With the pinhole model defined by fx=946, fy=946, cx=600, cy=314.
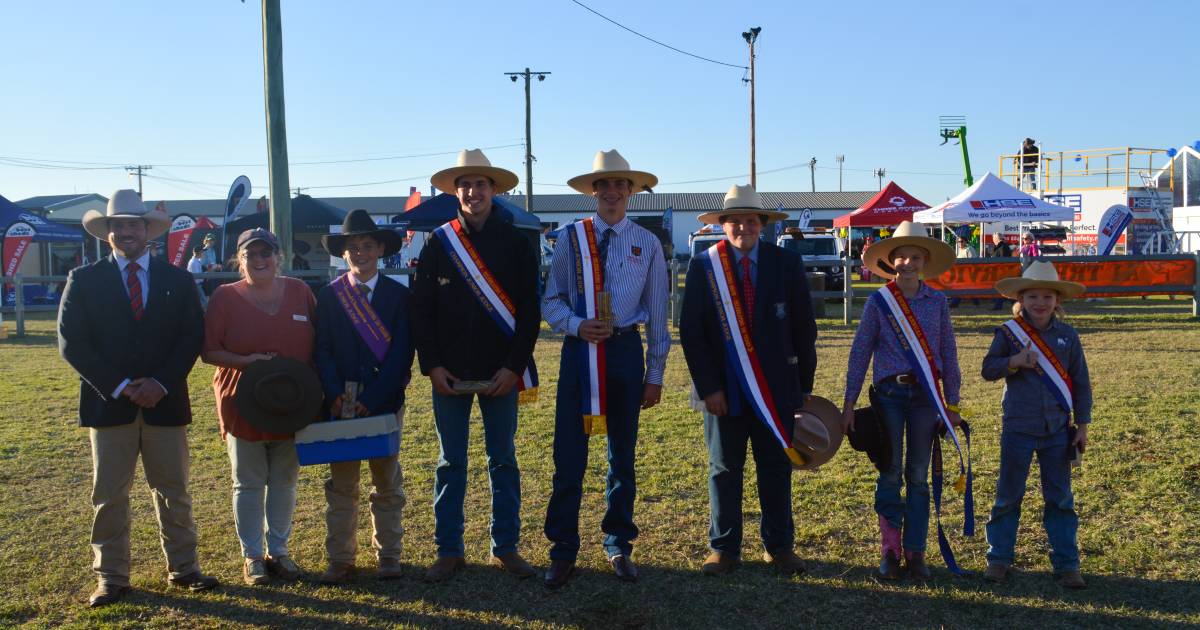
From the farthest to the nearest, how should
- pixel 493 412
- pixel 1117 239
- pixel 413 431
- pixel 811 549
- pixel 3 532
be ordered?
pixel 1117 239 < pixel 413 431 < pixel 3 532 < pixel 811 549 < pixel 493 412

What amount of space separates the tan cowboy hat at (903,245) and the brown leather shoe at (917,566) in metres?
1.31

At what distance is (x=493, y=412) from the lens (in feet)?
14.5

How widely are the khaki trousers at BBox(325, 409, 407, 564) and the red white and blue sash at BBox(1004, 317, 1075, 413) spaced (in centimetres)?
287

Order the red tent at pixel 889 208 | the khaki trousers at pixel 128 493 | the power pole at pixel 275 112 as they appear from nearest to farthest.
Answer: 1. the khaki trousers at pixel 128 493
2. the power pole at pixel 275 112
3. the red tent at pixel 889 208

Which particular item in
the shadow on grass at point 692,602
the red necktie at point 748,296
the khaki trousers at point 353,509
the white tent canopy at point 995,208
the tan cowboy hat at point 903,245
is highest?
the white tent canopy at point 995,208

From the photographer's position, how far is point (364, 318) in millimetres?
4363

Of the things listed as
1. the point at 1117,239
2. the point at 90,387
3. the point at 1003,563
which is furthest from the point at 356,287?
the point at 1117,239

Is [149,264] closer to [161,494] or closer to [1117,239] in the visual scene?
[161,494]

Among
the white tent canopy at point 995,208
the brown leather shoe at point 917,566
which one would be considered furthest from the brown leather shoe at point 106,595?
the white tent canopy at point 995,208

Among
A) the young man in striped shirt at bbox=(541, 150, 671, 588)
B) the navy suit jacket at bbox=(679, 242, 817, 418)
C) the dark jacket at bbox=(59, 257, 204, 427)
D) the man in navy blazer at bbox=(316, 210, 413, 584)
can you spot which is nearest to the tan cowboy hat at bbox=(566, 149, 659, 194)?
the young man in striped shirt at bbox=(541, 150, 671, 588)

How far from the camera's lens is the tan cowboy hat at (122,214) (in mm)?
4281

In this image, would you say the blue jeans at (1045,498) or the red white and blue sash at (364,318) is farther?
the red white and blue sash at (364,318)

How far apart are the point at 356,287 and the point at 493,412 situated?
0.86m

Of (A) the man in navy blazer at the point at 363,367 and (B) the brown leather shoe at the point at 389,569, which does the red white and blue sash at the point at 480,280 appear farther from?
(B) the brown leather shoe at the point at 389,569
